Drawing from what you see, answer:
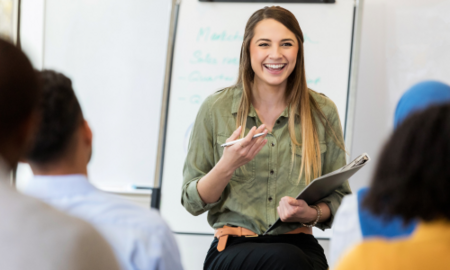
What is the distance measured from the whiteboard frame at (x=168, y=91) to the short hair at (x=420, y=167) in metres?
1.48

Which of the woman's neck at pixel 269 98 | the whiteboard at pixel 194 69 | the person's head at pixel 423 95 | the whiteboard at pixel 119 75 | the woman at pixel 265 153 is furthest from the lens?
the whiteboard at pixel 119 75

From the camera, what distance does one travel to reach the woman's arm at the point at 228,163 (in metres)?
1.49

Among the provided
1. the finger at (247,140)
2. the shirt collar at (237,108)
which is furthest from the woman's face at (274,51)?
the finger at (247,140)

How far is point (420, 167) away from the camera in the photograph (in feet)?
1.99

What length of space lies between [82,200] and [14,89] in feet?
0.97

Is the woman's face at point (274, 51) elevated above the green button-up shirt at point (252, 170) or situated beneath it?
elevated above

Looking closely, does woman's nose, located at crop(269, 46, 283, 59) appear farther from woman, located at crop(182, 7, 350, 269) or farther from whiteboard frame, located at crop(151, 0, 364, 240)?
whiteboard frame, located at crop(151, 0, 364, 240)

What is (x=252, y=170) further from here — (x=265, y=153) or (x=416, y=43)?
(x=416, y=43)

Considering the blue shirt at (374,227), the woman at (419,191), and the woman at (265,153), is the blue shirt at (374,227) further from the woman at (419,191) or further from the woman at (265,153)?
the woman at (265,153)

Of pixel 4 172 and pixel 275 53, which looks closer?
pixel 4 172

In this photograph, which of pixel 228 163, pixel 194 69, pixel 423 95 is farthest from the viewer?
pixel 194 69

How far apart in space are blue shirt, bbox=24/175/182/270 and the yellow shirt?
364mm

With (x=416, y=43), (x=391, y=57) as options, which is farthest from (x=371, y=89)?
Answer: (x=416, y=43)

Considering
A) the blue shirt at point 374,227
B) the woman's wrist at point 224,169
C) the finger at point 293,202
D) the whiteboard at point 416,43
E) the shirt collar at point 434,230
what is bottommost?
the finger at point 293,202
